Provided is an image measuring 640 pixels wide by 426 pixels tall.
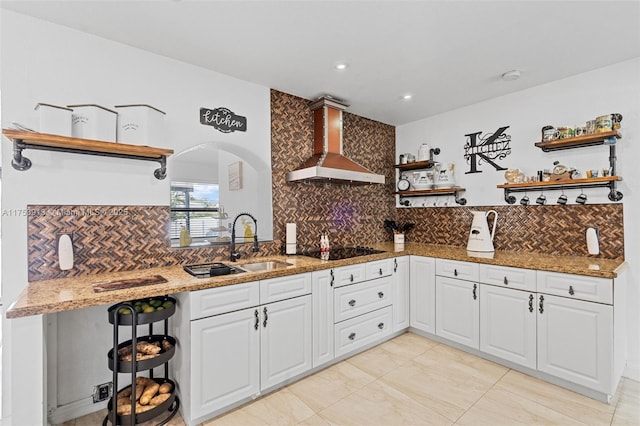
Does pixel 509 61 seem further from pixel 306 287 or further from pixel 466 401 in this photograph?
pixel 466 401

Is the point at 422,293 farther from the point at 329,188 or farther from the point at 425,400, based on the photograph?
the point at 329,188

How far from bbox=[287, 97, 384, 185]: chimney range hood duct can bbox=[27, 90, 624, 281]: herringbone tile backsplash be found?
0.10 m

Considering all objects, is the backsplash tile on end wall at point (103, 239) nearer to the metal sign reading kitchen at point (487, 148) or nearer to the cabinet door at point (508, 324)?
the cabinet door at point (508, 324)

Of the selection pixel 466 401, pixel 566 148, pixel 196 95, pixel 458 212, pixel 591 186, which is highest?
pixel 196 95

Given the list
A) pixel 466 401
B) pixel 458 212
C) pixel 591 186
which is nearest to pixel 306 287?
pixel 466 401

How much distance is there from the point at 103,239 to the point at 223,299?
3.17 feet

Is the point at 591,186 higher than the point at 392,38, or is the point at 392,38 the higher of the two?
the point at 392,38

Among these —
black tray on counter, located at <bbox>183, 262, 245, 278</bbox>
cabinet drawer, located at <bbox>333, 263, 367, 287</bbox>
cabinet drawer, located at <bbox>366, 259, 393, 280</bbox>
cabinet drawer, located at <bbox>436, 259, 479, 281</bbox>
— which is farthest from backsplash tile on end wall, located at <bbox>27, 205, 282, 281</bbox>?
cabinet drawer, located at <bbox>436, 259, 479, 281</bbox>

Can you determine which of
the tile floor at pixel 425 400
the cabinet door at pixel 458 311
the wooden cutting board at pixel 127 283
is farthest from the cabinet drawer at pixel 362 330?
the wooden cutting board at pixel 127 283

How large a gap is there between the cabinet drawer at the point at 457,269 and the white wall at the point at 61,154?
2.53 m

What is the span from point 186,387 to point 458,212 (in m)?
3.25

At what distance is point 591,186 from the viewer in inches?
106

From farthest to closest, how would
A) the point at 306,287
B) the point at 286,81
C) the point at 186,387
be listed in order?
1. the point at 286,81
2. the point at 306,287
3. the point at 186,387

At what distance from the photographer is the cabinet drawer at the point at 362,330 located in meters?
2.71
